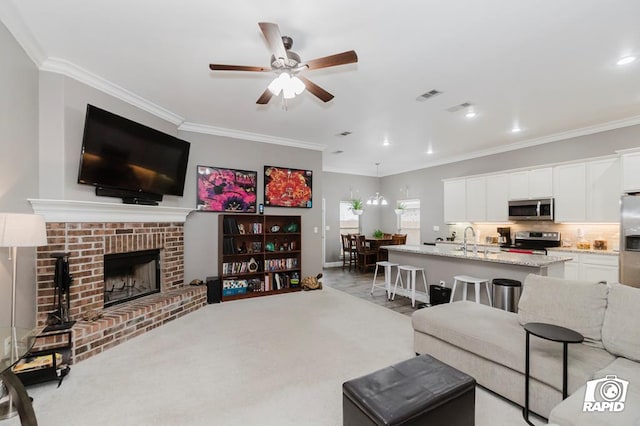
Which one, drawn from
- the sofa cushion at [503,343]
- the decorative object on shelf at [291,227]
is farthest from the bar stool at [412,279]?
the decorative object on shelf at [291,227]

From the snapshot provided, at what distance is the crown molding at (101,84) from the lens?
2951mm

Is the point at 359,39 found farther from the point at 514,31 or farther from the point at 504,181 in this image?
Result: the point at 504,181

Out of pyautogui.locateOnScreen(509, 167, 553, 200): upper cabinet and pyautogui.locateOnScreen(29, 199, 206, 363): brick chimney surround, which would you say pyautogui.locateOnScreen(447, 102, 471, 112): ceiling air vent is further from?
pyautogui.locateOnScreen(29, 199, 206, 363): brick chimney surround

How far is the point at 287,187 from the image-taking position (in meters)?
5.64

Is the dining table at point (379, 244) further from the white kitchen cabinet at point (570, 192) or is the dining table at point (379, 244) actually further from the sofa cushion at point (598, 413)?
the sofa cushion at point (598, 413)

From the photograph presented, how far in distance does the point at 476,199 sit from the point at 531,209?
110 centimetres

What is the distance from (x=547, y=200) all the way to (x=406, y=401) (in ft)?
17.7

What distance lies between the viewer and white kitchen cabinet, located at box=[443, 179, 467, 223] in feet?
21.9

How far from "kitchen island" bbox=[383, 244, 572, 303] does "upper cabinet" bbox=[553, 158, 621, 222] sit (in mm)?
1385

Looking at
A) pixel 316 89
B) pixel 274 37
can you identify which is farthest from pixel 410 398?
pixel 316 89

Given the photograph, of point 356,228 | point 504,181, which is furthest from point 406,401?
point 356,228

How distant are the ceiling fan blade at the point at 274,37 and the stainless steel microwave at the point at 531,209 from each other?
5.46 meters

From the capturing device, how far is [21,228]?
206cm

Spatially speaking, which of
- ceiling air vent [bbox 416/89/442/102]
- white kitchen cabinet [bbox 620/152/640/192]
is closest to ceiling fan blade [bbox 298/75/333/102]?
ceiling air vent [bbox 416/89/442/102]
